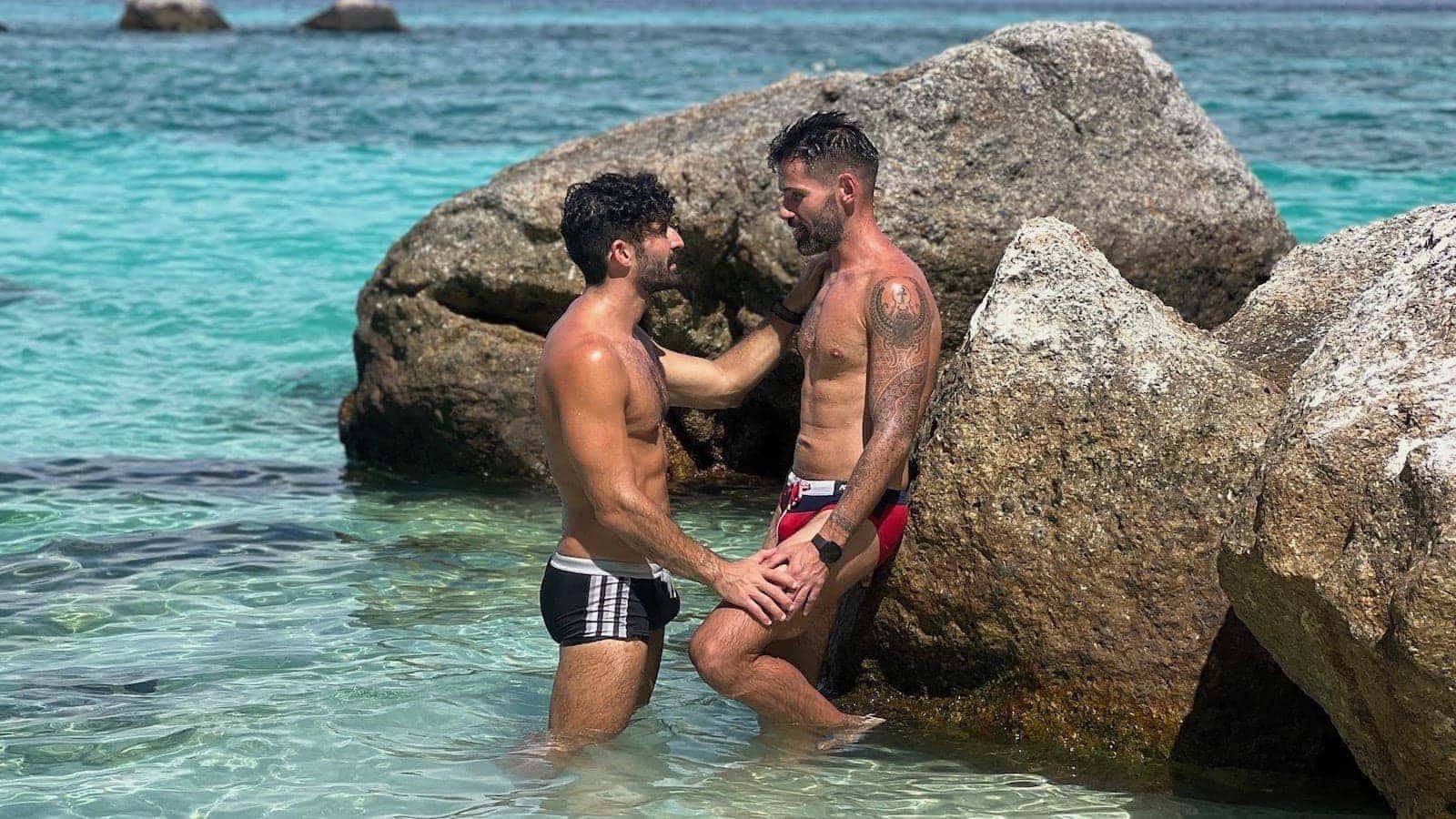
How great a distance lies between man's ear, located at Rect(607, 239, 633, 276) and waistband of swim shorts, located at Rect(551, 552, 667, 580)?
3.19 ft

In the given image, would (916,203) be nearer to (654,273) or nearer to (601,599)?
(654,273)

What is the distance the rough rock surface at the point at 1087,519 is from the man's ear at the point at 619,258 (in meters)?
1.24

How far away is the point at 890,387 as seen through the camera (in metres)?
5.26

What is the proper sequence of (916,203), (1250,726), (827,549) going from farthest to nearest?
(916,203) < (1250,726) < (827,549)

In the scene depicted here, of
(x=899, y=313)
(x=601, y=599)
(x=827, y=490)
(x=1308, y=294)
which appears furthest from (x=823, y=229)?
(x=1308, y=294)

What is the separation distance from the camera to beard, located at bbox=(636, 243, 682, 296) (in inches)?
209

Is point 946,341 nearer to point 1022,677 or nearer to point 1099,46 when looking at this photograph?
point 1099,46

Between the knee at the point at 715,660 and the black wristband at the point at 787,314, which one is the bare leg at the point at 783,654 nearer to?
the knee at the point at 715,660

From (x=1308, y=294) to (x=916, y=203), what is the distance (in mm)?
2536

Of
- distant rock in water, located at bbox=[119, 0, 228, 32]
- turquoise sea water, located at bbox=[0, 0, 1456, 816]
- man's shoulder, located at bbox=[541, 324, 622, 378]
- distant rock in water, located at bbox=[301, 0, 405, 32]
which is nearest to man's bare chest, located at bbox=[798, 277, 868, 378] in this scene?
man's shoulder, located at bbox=[541, 324, 622, 378]

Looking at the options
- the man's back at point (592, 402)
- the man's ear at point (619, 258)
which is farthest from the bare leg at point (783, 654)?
the man's ear at point (619, 258)

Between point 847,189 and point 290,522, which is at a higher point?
point 847,189

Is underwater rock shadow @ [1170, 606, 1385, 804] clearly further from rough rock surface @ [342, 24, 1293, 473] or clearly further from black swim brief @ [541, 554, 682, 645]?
rough rock surface @ [342, 24, 1293, 473]

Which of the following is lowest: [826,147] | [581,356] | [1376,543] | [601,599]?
[601,599]
